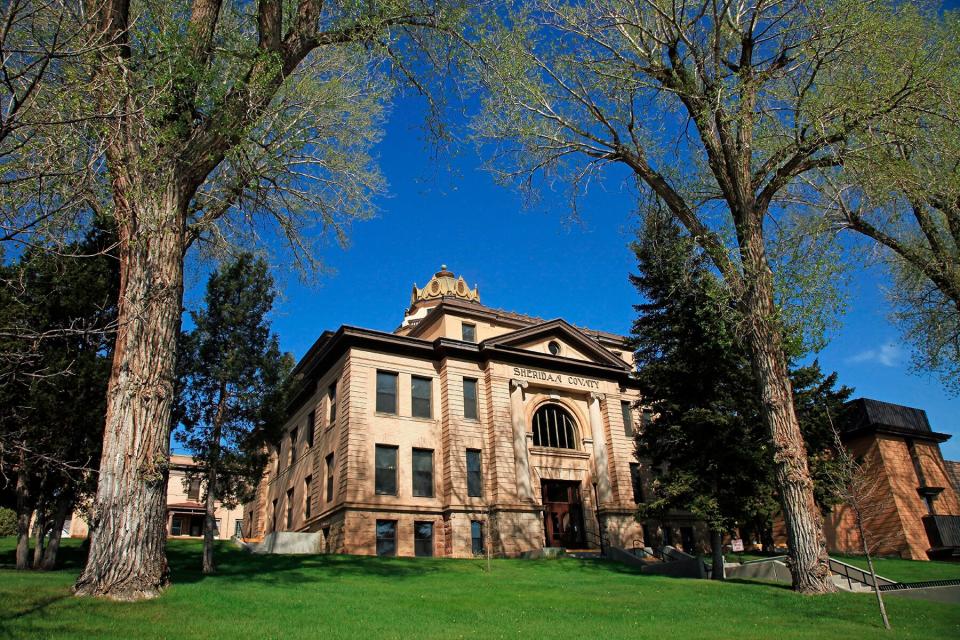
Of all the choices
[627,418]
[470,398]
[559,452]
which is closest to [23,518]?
[470,398]

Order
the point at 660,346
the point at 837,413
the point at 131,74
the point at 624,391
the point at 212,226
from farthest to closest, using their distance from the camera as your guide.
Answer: the point at 624,391, the point at 837,413, the point at 660,346, the point at 212,226, the point at 131,74

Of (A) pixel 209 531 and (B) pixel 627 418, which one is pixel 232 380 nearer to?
(A) pixel 209 531

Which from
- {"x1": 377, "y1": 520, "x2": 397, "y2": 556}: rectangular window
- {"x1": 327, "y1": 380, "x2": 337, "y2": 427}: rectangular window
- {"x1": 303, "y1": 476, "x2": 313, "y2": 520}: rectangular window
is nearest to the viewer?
{"x1": 377, "y1": 520, "x2": 397, "y2": 556}: rectangular window

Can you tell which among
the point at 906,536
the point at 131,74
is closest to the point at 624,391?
the point at 906,536

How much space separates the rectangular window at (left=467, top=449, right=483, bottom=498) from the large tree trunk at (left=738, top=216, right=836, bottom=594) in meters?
15.5

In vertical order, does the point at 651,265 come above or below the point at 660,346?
above

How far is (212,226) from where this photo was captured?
43.6 ft

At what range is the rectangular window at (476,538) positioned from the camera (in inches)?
1031

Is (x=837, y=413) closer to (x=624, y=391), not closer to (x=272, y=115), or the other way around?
(x=624, y=391)

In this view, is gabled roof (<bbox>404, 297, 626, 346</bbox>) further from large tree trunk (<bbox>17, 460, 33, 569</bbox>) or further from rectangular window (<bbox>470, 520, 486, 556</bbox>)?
large tree trunk (<bbox>17, 460, 33, 569</bbox>)

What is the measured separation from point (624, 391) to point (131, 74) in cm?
3036

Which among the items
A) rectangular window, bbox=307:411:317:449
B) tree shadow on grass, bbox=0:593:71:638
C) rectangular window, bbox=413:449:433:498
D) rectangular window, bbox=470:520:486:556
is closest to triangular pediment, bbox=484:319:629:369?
rectangular window, bbox=413:449:433:498

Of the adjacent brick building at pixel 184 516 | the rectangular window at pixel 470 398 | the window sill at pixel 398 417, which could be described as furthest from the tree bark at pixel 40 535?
the adjacent brick building at pixel 184 516

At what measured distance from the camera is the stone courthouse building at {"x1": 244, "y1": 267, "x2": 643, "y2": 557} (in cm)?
2611
